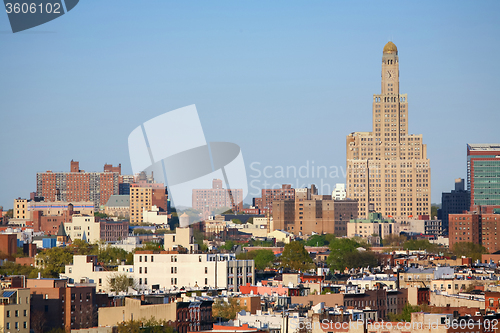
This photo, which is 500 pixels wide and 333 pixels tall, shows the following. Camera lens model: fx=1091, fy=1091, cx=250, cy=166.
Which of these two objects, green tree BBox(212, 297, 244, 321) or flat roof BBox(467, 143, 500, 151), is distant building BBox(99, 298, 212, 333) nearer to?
green tree BBox(212, 297, 244, 321)

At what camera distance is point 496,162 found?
16962 centimetres

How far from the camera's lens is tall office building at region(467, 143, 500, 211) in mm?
170000

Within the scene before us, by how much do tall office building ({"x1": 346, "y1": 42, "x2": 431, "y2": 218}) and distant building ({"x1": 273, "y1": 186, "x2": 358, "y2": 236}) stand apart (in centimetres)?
1593

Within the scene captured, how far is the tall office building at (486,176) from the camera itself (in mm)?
170000

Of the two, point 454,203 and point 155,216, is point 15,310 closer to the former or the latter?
point 155,216

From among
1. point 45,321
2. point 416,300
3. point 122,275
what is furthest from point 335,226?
point 45,321

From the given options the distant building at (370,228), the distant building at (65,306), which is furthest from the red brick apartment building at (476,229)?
the distant building at (65,306)

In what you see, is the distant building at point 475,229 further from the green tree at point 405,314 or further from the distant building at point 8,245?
the green tree at point 405,314

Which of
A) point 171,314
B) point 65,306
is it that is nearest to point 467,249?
point 65,306

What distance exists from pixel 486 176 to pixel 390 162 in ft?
49.7

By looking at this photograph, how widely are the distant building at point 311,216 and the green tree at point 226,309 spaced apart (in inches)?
4191

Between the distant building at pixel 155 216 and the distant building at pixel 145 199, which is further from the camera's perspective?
the distant building at pixel 145 199

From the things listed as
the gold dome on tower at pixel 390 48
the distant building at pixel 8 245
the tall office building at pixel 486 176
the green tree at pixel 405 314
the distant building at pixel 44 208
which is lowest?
the green tree at pixel 405 314

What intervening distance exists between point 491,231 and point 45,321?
289ft
